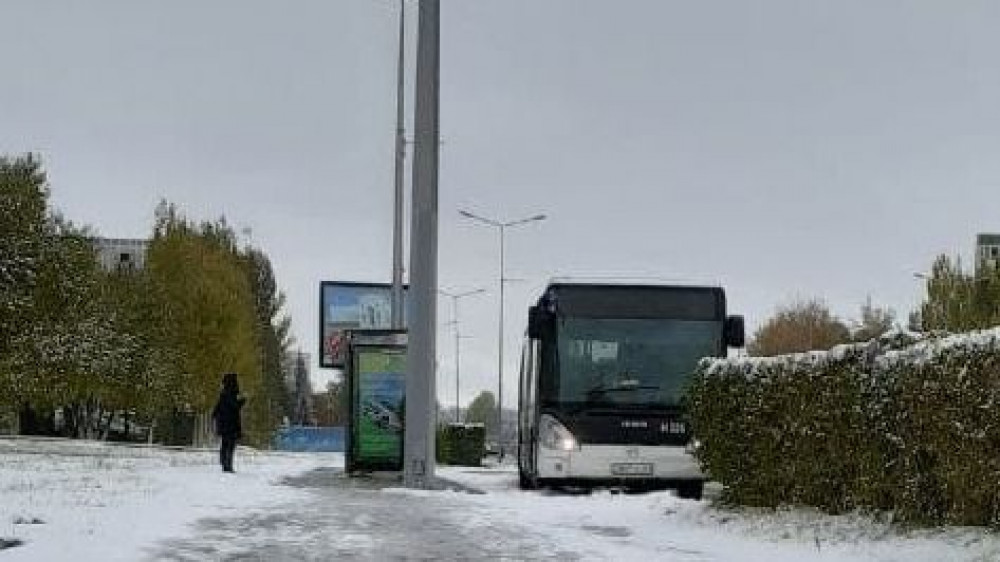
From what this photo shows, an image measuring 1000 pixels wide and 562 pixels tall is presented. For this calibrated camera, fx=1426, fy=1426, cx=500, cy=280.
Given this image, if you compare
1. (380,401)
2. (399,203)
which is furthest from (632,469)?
(399,203)

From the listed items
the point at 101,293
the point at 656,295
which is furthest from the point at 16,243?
the point at 656,295

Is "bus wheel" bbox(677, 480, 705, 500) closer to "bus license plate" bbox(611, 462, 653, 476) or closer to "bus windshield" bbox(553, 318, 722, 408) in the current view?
"bus license plate" bbox(611, 462, 653, 476)

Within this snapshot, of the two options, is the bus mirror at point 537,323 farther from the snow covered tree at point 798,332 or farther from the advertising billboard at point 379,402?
the snow covered tree at point 798,332

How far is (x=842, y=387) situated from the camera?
1230cm

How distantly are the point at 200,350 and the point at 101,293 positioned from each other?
6.16 metres

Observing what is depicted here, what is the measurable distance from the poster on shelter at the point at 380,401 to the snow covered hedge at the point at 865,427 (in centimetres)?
942

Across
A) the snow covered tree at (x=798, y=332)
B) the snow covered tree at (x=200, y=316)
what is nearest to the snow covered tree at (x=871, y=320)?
the snow covered tree at (x=798, y=332)

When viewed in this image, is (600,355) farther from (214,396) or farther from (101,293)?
(214,396)

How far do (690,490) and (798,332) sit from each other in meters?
73.4

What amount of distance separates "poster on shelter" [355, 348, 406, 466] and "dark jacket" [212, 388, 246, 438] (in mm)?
2422

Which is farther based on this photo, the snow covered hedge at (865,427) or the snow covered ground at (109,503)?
the snow covered ground at (109,503)

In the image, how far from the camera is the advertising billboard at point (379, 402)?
24266mm

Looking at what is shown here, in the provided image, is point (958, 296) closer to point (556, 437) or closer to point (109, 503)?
point (556, 437)

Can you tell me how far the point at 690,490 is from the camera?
825 inches
